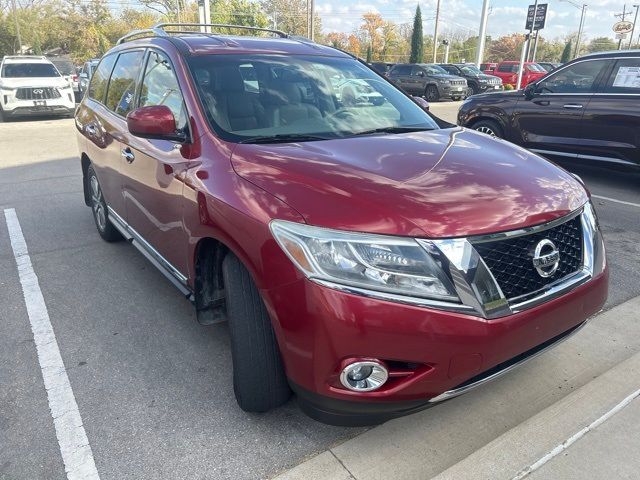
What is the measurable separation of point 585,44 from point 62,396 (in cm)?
9694

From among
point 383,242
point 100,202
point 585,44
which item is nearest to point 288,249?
point 383,242

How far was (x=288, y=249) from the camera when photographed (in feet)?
6.48

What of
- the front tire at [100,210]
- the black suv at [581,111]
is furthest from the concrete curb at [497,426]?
the black suv at [581,111]

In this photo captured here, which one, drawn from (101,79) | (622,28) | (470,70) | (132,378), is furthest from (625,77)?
(622,28)

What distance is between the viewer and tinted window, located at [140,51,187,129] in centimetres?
292

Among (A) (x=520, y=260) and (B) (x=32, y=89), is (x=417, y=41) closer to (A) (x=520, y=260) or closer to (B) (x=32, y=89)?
(B) (x=32, y=89)

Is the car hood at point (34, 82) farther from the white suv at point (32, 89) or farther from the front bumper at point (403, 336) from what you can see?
the front bumper at point (403, 336)

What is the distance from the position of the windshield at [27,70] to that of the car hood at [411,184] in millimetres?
15063

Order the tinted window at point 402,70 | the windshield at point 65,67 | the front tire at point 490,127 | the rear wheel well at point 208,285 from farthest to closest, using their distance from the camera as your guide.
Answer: the tinted window at point 402,70 → the windshield at point 65,67 → the front tire at point 490,127 → the rear wheel well at point 208,285

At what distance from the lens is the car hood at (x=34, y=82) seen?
542 inches

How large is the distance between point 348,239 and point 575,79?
6.78m

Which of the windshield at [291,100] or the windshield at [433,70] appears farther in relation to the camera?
the windshield at [433,70]

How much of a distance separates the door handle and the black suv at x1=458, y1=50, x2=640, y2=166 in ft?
20.0

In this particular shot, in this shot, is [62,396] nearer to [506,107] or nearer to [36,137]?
[506,107]
